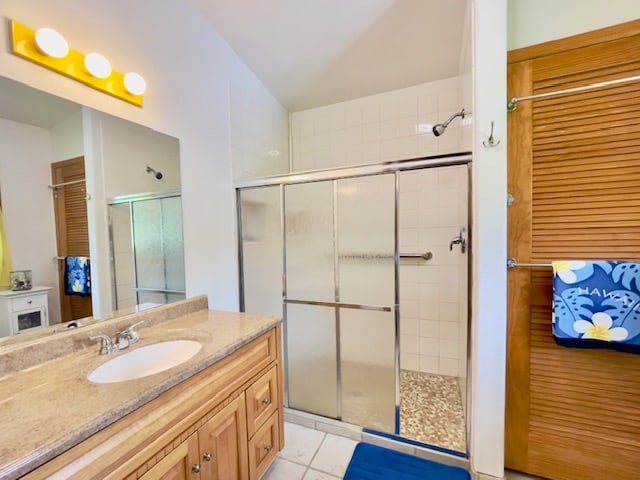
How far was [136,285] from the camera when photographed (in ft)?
4.40

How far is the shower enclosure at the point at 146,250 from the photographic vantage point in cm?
126

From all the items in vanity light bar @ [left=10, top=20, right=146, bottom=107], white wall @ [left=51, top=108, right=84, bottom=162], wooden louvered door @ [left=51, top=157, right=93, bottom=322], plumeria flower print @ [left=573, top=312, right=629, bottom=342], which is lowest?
plumeria flower print @ [left=573, top=312, right=629, bottom=342]

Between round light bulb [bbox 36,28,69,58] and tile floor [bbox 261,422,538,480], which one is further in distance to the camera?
tile floor [bbox 261,422,538,480]

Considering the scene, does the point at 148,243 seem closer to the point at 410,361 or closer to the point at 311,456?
the point at 311,456

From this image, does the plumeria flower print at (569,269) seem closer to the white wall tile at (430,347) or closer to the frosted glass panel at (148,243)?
the white wall tile at (430,347)

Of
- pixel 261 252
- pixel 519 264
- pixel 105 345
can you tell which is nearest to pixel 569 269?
pixel 519 264

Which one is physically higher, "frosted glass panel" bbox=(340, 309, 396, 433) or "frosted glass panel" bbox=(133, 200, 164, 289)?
"frosted glass panel" bbox=(133, 200, 164, 289)

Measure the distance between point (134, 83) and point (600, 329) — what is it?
91.5 inches

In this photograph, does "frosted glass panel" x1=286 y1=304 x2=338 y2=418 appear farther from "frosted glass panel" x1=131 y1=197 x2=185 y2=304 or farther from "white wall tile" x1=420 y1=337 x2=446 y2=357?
"white wall tile" x1=420 y1=337 x2=446 y2=357

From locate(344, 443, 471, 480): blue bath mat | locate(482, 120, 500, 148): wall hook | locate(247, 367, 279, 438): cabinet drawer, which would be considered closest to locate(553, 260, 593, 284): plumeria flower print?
locate(482, 120, 500, 148): wall hook

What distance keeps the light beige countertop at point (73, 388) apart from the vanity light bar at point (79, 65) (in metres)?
1.00

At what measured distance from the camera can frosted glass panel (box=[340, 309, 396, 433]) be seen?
1702 mm

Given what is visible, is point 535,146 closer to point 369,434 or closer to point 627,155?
point 627,155

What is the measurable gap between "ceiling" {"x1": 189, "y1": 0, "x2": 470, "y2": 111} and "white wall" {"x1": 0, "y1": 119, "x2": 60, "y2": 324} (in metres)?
1.23
